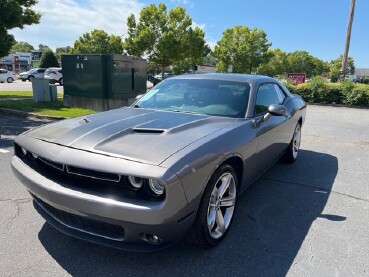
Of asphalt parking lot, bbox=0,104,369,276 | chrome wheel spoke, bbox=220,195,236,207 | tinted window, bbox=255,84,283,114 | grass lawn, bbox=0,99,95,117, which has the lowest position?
asphalt parking lot, bbox=0,104,369,276

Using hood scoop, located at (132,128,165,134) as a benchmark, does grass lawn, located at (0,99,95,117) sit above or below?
below

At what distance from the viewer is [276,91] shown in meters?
4.84

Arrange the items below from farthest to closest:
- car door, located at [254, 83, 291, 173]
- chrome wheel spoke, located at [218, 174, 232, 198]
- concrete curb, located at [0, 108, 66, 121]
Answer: concrete curb, located at [0, 108, 66, 121] → car door, located at [254, 83, 291, 173] → chrome wheel spoke, located at [218, 174, 232, 198]

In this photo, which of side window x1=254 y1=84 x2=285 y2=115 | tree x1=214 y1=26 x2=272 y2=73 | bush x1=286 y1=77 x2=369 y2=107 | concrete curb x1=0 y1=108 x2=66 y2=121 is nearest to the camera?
side window x1=254 y1=84 x2=285 y2=115

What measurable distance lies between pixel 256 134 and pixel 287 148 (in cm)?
190

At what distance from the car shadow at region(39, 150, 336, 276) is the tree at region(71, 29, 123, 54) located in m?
43.8

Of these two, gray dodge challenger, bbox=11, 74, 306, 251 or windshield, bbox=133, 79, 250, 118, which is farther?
windshield, bbox=133, 79, 250, 118

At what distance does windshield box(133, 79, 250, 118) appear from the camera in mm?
3596

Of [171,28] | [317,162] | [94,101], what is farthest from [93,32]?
[317,162]

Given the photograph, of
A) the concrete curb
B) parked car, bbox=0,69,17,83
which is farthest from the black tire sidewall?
parked car, bbox=0,69,17,83

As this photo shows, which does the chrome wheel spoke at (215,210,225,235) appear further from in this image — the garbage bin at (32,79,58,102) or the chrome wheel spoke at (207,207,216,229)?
the garbage bin at (32,79,58,102)

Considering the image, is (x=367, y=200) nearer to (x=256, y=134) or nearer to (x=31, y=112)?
(x=256, y=134)

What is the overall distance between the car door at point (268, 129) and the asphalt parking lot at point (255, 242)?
50 cm

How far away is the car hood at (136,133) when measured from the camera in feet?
7.75
